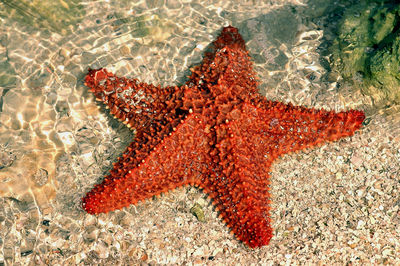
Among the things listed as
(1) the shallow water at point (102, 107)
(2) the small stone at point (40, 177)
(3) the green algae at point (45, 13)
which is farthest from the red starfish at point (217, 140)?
(3) the green algae at point (45, 13)

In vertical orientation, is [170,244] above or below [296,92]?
below

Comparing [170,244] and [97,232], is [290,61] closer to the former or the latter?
[170,244]

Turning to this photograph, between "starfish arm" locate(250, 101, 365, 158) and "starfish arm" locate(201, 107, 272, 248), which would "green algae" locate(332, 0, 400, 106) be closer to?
"starfish arm" locate(250, 101, 365, 158)

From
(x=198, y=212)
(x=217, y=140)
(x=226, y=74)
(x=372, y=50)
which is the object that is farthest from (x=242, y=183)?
(x=372, y=50)

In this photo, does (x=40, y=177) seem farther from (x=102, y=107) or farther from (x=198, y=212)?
(x=198, y=212)

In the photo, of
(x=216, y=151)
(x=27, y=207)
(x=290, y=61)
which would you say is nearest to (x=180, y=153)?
(x=216, y=151)
